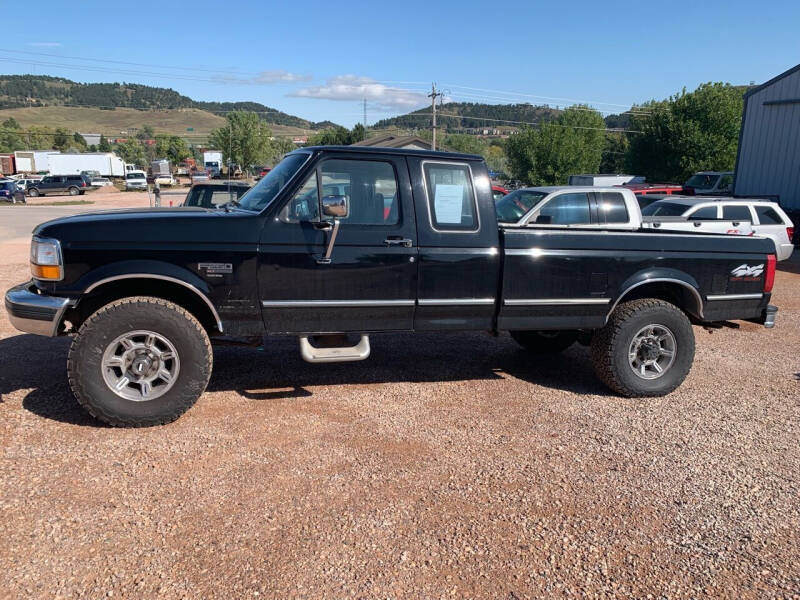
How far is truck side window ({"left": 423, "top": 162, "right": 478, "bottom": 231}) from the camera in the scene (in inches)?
189

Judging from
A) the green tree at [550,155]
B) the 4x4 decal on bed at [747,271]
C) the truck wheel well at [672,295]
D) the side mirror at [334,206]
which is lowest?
the truck wheel well at [672,295]

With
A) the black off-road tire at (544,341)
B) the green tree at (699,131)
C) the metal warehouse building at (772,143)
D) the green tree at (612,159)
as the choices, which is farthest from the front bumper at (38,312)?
the green tree at (612,159)

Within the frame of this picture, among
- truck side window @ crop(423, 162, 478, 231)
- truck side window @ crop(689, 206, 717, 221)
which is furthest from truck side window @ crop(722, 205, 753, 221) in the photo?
truck side window @ crop(423, 162, 478, 231)

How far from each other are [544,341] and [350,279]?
2946 millimetres

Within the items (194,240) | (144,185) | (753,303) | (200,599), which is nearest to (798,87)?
(753,303)

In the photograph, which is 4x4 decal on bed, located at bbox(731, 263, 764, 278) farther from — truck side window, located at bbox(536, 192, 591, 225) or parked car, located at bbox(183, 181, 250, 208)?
parked car, located at bbox(183, 181, 250, 208)

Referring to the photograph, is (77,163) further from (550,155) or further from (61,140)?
(61,140)

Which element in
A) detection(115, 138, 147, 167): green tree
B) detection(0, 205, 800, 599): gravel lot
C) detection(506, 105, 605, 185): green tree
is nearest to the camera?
detection(0, 205, 800, 599): gravel lot

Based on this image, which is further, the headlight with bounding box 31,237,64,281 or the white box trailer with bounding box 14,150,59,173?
the white box trailer with bounding box 14,150,59,173

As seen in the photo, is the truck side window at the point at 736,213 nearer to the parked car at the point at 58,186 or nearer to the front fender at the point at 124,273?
the front fender at the point at 124,273

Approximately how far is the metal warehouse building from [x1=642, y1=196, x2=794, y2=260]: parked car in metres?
8.55

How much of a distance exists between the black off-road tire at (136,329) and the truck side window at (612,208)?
730 centimetres

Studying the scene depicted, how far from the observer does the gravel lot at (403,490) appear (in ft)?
9.26

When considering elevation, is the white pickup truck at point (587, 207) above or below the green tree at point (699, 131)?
below
